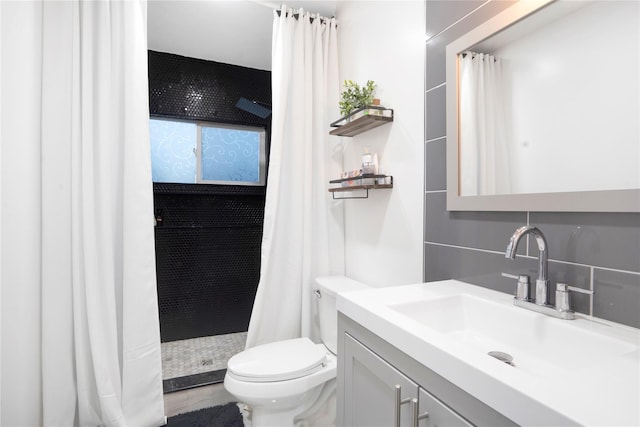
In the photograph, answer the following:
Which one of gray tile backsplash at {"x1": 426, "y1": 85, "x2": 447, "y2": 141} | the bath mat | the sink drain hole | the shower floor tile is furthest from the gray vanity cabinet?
the shower floor tile

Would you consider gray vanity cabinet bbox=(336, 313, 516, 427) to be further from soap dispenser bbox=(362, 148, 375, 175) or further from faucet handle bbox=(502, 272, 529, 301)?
soap dispenser bbox=(362, 148, 375, 175)

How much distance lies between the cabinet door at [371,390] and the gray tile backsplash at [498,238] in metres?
0.50

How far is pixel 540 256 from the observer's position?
2.80 feet

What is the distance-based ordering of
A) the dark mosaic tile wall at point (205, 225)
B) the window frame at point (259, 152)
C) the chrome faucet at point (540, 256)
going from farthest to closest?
the window frame at point (259, 152) → the dark mosaic tile wall at point (205, 225) → the chrome faucet at point (540, 256)

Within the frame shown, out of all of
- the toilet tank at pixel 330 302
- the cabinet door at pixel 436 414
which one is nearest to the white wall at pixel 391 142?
the toilet tank at pixel 330 302

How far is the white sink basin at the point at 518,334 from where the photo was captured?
704 millimetres

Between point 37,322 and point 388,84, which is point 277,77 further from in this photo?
point 37,322

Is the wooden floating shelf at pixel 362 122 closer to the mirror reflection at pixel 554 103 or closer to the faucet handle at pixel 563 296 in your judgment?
the mirror reflection at pixel 554 103

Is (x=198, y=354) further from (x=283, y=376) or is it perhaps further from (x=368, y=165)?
(x=368, y=165)

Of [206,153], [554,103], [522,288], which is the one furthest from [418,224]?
[206,153]

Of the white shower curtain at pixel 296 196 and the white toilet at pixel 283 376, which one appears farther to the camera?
the white shower curtain at pixel 296 196

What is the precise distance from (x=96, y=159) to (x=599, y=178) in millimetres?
1911

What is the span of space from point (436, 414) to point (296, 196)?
4.78 feet

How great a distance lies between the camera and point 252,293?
2.87m
